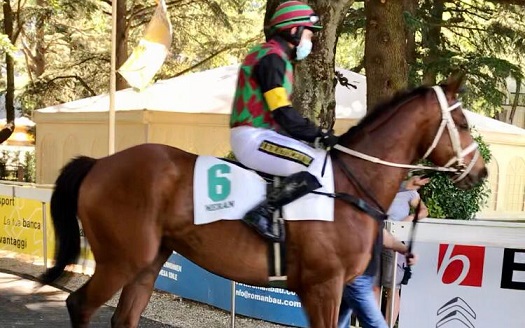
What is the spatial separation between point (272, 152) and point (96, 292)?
158cm

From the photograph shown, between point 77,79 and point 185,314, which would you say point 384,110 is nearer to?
point 185,314

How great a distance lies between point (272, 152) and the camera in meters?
4.09

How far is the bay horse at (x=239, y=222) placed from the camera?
4.12 meters

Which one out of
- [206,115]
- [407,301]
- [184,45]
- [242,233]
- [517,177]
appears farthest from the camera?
[184,45]

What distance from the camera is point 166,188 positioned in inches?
168

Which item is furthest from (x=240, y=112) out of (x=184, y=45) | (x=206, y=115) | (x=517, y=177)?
(x=184, y=45)

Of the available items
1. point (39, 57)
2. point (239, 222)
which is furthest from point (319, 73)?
point (39, 57)

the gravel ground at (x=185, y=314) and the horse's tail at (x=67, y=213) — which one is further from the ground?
the horse's tail at (x=67, y=213)

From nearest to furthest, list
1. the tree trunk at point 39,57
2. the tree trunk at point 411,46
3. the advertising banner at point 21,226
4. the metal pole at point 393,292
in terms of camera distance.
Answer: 1. the metal pole at point 393,292
2. the advertising banner at point 21,226
3. the tree trunk at point 411,46
4. the tree trunk at point 39,57

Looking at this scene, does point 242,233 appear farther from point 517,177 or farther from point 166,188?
point 517,177

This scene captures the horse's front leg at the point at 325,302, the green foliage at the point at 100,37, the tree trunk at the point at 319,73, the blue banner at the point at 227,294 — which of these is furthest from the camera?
the green foliage at the point at 100,37

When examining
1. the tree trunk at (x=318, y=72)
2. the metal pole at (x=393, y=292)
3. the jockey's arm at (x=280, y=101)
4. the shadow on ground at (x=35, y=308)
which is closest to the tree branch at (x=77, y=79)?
the shadow on ground at (x=35, y=308)

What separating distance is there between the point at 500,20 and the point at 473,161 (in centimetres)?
1100

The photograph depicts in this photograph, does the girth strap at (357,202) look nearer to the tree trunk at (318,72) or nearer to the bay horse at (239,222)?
the bay horse at (239,222)
